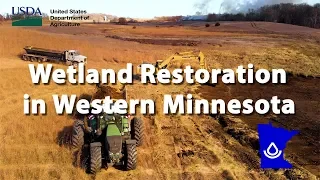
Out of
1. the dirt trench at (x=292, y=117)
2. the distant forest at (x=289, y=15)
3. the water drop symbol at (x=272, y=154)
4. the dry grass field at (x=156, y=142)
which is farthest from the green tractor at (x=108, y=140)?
the distant forest at (x=289, y=15)

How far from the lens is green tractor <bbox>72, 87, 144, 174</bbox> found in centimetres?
1041

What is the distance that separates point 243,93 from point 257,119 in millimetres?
5825

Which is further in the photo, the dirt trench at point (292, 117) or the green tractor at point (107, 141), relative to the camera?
the dirt trench at point (292, 117)

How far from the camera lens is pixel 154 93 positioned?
22.5 m

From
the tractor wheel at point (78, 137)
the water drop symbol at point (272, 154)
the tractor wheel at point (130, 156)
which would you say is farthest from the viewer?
the tractor wheel at point (78, 137)

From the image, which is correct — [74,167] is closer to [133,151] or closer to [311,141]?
[133,151]

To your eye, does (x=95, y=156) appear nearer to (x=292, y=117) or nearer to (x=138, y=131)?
(x=138, y=131)

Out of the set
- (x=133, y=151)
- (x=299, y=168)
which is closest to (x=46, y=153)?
(x=133, y=151)

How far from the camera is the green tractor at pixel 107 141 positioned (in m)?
10.4

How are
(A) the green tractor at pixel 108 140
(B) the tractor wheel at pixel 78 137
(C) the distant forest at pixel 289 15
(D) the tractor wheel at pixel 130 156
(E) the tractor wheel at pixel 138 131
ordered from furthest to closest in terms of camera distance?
Answer: (C) the distant forest at pixel 289 15, (E) the tractor wheel at pixel 138 131, (B) the tractor wheel at pixel 78 137, (D) the tractor wheel at pixel 130 156, (A) the green tractor at pixel 108 140

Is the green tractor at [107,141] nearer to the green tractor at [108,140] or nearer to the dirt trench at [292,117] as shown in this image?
the green tractor at [108,140]

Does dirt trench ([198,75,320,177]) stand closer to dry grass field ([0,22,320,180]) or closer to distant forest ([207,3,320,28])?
dry grass field ([0,22,320,180])

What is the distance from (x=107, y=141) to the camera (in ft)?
33.8

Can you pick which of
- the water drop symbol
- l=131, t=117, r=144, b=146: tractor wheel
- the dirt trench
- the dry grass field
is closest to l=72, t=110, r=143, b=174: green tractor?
l=131, t=117, r=144, b=146: tractor wheel
